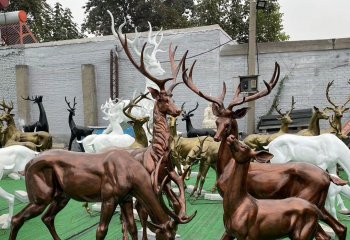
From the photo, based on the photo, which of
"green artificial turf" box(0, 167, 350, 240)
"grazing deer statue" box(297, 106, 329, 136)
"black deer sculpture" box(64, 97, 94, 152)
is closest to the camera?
"green artificial turf" box(0, 167, 350, 240)

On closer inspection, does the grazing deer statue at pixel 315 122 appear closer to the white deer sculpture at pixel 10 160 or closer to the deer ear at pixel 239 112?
the deer ear at pixel 239 112

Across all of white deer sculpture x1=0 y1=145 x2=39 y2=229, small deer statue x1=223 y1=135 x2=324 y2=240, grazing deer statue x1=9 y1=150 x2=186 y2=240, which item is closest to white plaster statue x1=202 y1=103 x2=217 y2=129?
white deer sculpture x1=0 y1=145 x2=39 y2=229

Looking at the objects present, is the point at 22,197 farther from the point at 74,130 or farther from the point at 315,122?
the point at 315,122

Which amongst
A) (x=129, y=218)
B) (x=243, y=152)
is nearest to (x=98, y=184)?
(x=129, y=218)

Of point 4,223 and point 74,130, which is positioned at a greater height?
point 74,130

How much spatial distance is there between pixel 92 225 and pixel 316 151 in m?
2.85

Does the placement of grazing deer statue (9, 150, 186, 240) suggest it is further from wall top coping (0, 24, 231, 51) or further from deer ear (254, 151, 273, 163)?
wall top coping (0, 24, 231, 51)

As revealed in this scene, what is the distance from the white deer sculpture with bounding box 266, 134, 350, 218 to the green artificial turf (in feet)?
2.75

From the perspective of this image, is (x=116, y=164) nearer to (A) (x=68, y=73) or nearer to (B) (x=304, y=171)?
(B) (x=304, y=171)

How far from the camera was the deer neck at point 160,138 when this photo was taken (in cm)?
302

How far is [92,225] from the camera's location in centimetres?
479

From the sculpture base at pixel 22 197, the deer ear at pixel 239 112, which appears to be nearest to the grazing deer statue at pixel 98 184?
the deer ear at pixel 239 112

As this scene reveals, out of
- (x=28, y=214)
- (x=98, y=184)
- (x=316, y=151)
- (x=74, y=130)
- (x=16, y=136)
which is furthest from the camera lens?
(x=74, y=130)

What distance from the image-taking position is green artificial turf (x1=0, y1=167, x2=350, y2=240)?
172 inches
